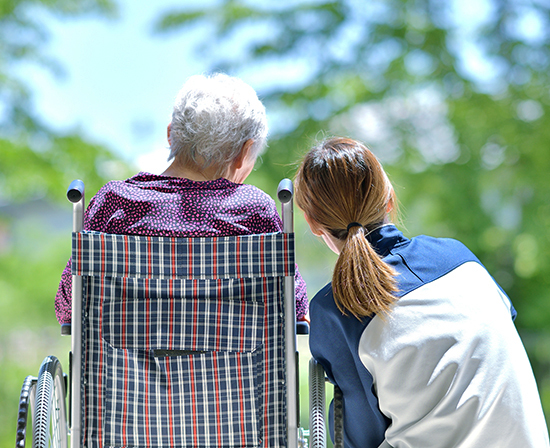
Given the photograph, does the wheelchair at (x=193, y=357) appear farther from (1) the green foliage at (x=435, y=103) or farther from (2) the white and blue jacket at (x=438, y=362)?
(1) the green foliage at (x=435, y=103)

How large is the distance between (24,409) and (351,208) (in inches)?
28.7

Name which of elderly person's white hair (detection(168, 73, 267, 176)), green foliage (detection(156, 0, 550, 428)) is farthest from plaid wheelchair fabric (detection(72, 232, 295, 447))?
green foliage (detection(156, 0, 550, 428))

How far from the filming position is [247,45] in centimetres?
517

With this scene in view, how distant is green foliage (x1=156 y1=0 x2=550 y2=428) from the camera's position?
186 inches

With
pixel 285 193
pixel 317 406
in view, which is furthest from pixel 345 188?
pixel 317 406

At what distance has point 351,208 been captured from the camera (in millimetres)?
1242

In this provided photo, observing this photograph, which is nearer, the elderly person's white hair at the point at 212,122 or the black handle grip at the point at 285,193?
the black handle grip at the point at 285,193

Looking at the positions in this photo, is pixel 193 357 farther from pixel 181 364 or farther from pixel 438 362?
pixel 438 362

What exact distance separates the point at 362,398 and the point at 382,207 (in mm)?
391

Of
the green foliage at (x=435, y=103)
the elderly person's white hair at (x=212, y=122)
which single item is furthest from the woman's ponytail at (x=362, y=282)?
the green foliage at (x=435, y=103)

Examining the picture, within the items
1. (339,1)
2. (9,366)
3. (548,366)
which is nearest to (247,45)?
(339,1)

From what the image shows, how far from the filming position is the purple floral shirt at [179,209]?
118 centimetres

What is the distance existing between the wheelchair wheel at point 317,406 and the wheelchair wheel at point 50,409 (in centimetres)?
50

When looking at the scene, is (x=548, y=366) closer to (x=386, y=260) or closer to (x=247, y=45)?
(x=247, y=45)
